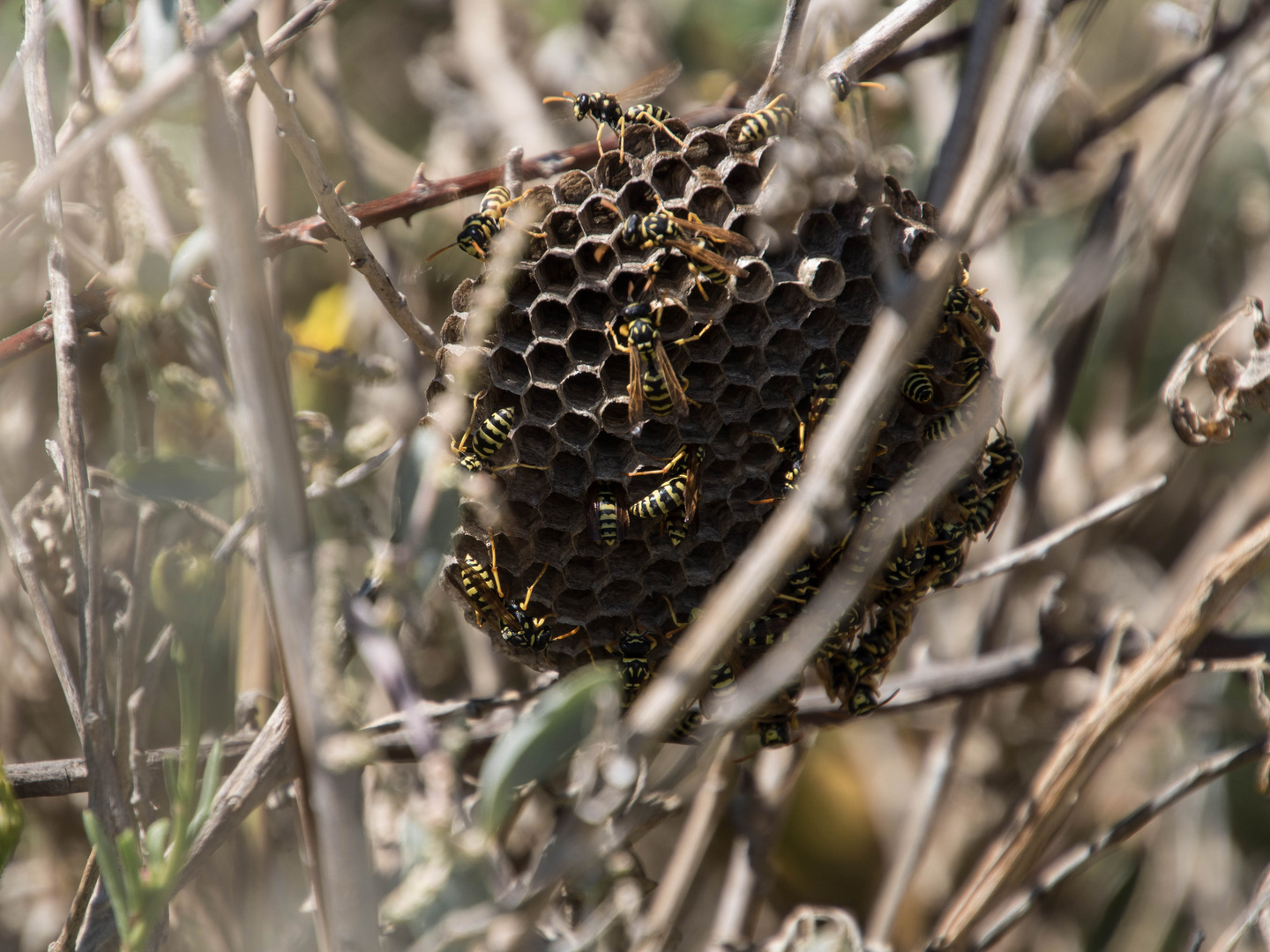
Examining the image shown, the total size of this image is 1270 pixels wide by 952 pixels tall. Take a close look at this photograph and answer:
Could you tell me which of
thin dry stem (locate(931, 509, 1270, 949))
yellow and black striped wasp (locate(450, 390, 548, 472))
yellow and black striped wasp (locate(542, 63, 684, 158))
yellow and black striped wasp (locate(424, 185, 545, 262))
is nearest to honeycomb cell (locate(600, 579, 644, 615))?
yellow and black striped wasp (locate(450, 390, 548, 472))

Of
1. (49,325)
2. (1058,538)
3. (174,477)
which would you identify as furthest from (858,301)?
(49,325)

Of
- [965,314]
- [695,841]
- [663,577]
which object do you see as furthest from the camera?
[695,841]

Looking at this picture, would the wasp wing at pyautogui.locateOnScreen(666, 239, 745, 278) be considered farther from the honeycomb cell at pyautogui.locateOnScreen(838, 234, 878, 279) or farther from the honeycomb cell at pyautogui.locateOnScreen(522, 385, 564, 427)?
the honeycomb cell at pyautogui.locateOnScreen(522, 385, 564, 427)

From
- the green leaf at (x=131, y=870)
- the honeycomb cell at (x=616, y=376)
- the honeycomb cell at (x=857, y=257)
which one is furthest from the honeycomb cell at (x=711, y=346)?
the green leaf at (x=131, y=870)

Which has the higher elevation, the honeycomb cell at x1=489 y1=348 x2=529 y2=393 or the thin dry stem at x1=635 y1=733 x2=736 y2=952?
the honeycomb cell at x1=489 y1=348 x2=529 y2=393

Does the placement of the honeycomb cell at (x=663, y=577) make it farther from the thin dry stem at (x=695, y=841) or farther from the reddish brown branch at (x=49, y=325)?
the reddish brown branch at (x=49, y=325)

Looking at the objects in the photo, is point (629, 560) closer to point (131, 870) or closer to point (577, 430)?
point (577, 430)
